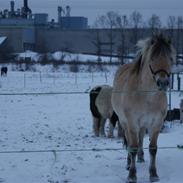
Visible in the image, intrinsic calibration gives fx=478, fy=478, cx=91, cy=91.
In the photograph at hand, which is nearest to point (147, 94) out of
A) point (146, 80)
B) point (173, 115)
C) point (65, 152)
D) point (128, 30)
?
point (146, 80)

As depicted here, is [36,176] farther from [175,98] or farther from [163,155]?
[175,98]

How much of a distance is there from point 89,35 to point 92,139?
249 feet

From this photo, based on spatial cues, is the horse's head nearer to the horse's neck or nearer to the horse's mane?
the horse's mane

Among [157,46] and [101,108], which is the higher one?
[157,46]

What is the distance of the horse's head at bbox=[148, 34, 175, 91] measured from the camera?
5.55m

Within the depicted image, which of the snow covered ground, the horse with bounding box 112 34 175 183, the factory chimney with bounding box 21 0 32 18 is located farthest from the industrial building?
the horse with bounding box 112 34 175 183

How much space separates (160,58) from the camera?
5.73 metres

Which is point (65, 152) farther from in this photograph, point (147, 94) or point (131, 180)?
point (147, 94)

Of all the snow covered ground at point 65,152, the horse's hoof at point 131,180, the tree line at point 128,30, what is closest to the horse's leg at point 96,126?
the snow covered ground at point 65,152

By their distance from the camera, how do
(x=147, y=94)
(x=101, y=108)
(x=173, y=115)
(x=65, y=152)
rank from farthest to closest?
(x=173, y=115), (x=101, y=108), (x=65, y=152), (x=147, y=94)

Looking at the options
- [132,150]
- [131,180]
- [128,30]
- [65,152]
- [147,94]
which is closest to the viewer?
[147,94]

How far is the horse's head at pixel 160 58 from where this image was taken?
218 inches

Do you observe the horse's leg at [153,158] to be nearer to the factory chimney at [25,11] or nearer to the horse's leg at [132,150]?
the horse's leg at [132,150]

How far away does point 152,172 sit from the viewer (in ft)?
20.7
